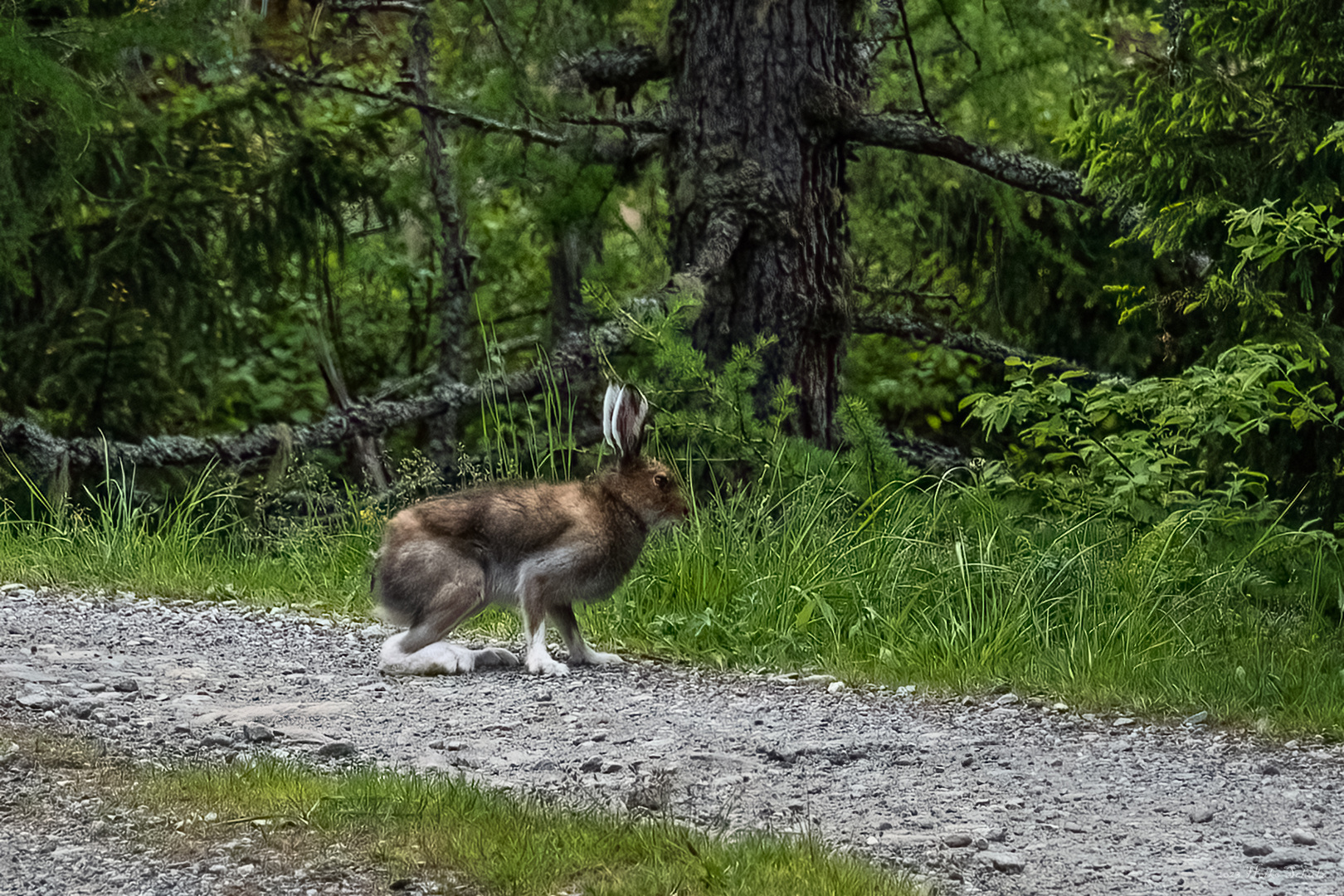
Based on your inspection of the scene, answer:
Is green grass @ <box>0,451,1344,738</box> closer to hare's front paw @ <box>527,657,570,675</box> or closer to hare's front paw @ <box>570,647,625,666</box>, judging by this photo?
hare's front paw @ <box>570,647,625,666</box>

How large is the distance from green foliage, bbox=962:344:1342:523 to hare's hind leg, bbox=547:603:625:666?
2.26 metres

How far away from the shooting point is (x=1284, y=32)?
7.43m

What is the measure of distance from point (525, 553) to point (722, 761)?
1.87 metres

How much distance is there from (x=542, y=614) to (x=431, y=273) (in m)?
7.81

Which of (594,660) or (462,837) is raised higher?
(462,837)

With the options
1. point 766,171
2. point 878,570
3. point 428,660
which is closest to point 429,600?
point 428,660

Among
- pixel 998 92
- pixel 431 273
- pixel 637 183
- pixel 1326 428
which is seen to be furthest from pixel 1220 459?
pixel 431 273

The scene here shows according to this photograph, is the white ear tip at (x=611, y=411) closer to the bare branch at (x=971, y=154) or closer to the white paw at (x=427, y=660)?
the white paw at (x=427, y=660)

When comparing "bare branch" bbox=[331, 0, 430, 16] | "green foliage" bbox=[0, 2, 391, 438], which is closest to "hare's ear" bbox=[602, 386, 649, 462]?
"green foliage" bbox=[0, 2, 391, 438]

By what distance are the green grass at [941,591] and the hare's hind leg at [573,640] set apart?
326mm

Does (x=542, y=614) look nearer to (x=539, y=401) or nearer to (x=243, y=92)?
(x=539, y=401)

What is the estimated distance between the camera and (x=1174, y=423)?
7.62 meters

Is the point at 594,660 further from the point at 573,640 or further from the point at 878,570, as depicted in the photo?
the point at 878,570

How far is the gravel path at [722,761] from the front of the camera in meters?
3.62
